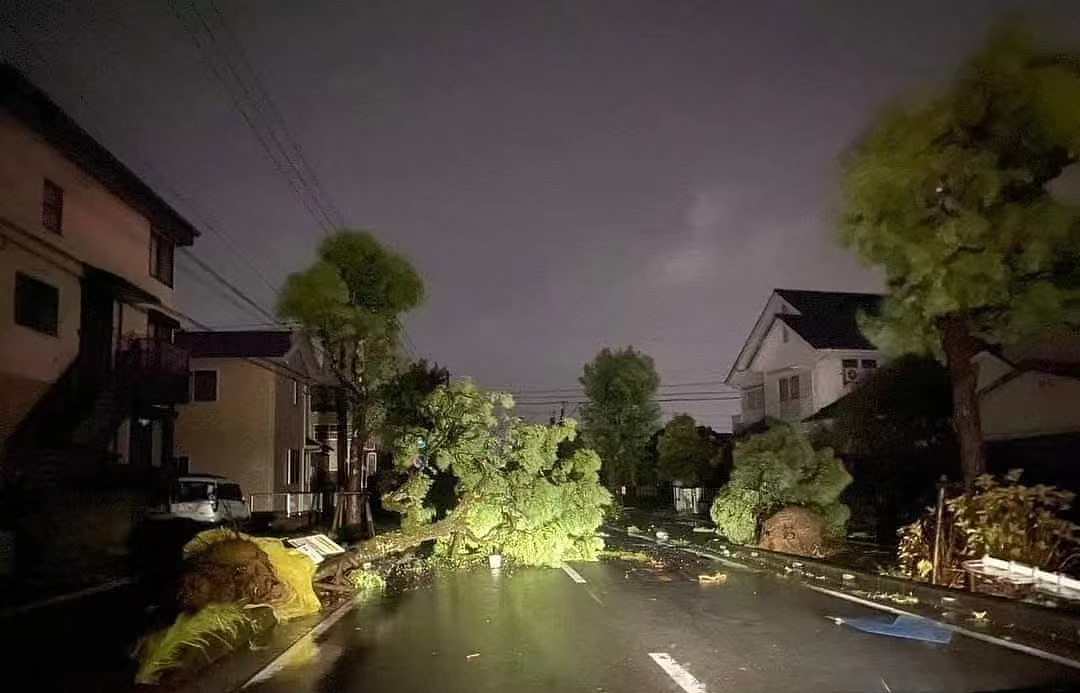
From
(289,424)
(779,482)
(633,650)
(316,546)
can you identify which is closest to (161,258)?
(289,424)

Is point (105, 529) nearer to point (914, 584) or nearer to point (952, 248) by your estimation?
point (914, 584)

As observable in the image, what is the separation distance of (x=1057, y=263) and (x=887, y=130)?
11.1 ft

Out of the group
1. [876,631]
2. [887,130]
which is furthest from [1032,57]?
[876,631]

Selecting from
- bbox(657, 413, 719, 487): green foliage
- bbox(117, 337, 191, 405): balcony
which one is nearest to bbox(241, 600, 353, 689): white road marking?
bbox(117, 337, 191, 405): balcony

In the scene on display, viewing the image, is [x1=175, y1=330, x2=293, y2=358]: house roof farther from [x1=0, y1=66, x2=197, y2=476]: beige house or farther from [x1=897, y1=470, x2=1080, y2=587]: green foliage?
[x1=897, y1=470, x2=1080, y2=587]: green foliage

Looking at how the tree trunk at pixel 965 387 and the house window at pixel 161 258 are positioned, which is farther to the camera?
the house window at pixel 161 258

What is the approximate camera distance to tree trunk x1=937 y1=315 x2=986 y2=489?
1712 cm

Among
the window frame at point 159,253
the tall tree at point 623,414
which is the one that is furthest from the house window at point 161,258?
the tall tree at point 623,414

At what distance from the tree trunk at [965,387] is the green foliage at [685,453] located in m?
28.7

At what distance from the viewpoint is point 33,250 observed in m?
21.6

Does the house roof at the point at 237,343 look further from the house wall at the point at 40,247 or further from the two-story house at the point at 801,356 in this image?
the two-story house at the point at 801,356

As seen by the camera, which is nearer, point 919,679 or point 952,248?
point 919,679

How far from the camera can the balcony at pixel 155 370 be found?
26.9 meters

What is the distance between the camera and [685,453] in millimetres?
47781
